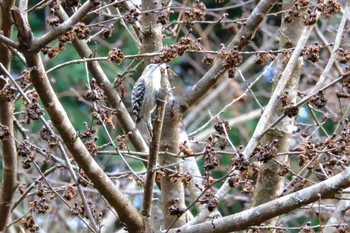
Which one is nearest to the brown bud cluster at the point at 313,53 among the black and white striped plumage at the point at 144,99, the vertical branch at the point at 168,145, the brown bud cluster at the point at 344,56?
the brown bud cluster at the point at 344,56

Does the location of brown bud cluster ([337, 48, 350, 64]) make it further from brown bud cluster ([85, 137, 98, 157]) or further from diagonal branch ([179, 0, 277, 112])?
brown bud cluster ([85, 137, 98, 157])

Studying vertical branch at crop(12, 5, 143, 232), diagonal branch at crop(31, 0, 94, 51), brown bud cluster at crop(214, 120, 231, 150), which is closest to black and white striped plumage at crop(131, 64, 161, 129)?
brown bud cluster at crop(214, 120, 231, 150)

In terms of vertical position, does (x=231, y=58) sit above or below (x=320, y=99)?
above

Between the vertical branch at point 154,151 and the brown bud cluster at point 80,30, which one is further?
the brown bud cluster at point 80,30

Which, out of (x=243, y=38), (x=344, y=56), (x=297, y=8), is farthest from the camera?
(x=243, y=38)

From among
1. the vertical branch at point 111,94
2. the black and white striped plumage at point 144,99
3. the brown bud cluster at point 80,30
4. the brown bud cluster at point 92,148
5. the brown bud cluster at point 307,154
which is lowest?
the brown bud cluster at point 307,154

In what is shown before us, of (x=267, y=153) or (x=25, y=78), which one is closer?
(x=267, y=153)

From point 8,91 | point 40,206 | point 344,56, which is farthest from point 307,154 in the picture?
point 8,91

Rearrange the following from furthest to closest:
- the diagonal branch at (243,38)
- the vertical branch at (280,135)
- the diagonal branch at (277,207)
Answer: the vertical branch at (280,135)
the diagonal branch at (243,38)
the diagonal branch at (277,207)

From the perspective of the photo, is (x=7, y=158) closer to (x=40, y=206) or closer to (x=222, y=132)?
(x=40, y=206)

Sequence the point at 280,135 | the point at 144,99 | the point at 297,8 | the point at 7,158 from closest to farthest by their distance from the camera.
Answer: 1. the point at 297,8
2. the point at 7,158
3. the point at 280,135
4. the point at 144,99

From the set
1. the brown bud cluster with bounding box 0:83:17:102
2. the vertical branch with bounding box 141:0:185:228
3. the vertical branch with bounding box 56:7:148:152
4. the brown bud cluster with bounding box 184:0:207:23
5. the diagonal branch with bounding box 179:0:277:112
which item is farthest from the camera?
the vertical branch with bounding box 56:7:148:152

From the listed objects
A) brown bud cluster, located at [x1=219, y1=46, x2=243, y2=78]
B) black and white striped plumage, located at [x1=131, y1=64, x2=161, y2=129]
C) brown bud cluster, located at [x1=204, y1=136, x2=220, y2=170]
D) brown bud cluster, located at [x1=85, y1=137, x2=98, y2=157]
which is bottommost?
brown bud cluster, located at [x1=204, y1=136, x2=220, y2=170]

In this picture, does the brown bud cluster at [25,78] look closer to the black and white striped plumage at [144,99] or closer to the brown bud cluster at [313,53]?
the brown bud cluster at [313,53]
